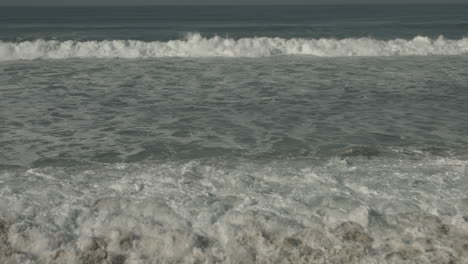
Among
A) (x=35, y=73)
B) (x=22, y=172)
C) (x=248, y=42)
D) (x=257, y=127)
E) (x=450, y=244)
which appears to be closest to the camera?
(x=450, y=244)

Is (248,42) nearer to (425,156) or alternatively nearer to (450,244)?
(425,156)

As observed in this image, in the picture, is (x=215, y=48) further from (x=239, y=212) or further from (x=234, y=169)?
(x=239, y=212)

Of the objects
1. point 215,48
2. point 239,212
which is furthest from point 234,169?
point 215,48

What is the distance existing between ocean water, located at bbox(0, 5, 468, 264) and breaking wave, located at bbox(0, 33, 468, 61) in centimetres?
809

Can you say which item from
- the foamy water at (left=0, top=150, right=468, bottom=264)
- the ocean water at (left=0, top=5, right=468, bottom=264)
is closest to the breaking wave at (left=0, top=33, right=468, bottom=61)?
the ocean water at (left=0, top=5, right=468, bottom=264)

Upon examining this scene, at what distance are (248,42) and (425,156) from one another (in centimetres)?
1871

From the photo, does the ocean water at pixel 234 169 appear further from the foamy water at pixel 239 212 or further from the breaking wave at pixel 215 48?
the breaking wave at pixel 215 48

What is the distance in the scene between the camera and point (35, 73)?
17094 mm

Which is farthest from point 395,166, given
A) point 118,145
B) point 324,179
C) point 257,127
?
point 118,145

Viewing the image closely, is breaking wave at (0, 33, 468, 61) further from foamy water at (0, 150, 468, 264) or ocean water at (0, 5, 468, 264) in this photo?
foamy water at (0, 150, 468, 264)

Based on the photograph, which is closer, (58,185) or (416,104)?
(58,185)

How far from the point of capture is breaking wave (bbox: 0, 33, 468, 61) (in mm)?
23500

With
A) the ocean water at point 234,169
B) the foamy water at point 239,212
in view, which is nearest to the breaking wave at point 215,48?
the ocean water at point 234,169

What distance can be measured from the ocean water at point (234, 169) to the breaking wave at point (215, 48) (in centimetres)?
809
